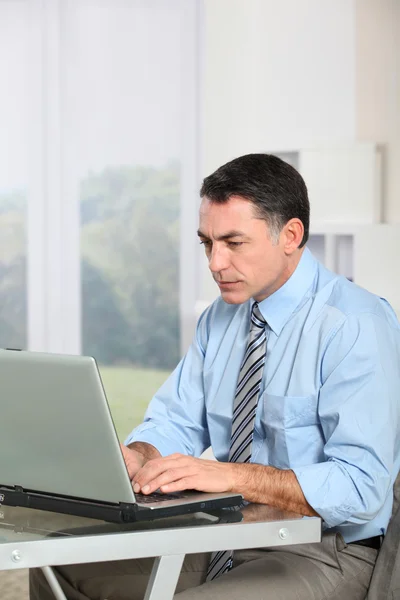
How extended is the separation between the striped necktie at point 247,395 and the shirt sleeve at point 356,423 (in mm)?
154

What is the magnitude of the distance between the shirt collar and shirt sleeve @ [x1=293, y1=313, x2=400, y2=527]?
5.7 inches

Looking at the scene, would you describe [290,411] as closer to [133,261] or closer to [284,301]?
[284,301]

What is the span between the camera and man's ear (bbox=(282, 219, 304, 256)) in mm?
1874

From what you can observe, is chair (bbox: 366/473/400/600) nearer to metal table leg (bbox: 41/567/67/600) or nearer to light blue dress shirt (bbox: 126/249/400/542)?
light blue dress shirt (bbox: 126/249/400/542)

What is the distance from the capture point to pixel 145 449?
74.6 inches

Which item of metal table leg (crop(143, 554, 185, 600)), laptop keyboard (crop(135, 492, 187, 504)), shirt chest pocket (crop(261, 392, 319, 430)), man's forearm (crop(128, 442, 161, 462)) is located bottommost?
metal table leg (crop(143, 554, 185, 600))

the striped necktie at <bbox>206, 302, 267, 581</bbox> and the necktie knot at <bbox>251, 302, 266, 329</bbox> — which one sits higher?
the necktie knot at <bbox>251, 302, 266, 329</bbox>

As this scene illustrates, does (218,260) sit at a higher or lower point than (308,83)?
lower

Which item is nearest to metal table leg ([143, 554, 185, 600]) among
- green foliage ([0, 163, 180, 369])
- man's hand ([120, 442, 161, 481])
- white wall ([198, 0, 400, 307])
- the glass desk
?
the glass desk

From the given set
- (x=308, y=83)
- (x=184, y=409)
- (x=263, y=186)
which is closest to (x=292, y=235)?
(x=263, y=186)

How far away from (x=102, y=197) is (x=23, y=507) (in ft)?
13.5

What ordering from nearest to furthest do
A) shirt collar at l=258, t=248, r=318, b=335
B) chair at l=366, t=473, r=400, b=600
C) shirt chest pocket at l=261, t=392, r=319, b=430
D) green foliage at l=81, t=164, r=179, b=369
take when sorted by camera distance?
chair at l=366, t=473, r=400, b=600 < shirt chest pocket at l=261, t=392, r=319, b=430 < shirt collar at l=258, t=248, r=318, b=335 < green foliage at l=81, t=164, r=179, b=369

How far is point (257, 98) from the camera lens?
3938 mm

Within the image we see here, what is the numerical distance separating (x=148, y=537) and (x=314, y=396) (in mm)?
553
